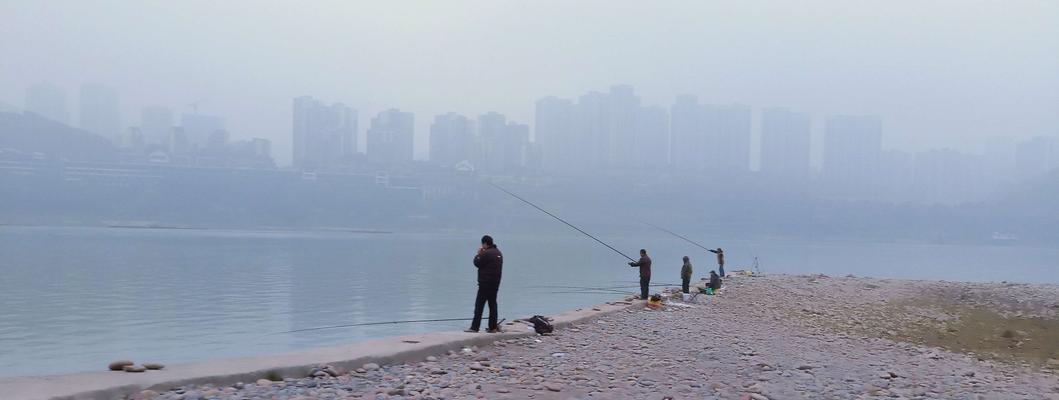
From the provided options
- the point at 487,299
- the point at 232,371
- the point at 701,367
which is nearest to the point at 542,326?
the point at 487,299

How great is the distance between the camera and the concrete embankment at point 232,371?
19.4 ft

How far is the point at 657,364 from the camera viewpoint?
367 inches

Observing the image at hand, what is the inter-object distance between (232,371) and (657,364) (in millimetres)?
4569

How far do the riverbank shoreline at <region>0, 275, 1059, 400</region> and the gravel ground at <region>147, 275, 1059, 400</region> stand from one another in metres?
0.02

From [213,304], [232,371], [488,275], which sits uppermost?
[488,275]

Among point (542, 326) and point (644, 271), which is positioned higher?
point (644, 271)

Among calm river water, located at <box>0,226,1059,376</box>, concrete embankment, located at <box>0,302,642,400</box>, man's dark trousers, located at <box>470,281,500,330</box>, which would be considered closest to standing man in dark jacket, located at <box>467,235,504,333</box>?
man's dark trousers, located at <box>470,281,500,330</box>

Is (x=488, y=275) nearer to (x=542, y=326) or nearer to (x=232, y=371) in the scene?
(x=542, y=326)

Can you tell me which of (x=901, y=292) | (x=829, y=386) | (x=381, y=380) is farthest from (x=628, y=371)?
(x=901, y=292)

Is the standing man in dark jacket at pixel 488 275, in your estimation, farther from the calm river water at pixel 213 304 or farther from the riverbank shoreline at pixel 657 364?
the calm river water at pixel 213 304

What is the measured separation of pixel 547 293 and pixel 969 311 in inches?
651

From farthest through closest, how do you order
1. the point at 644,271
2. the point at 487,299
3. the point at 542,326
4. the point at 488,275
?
1. the point at 644,271
2. the point at 542,326
3. the point at 487,299
4. the point at 488,275

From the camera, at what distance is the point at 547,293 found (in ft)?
110

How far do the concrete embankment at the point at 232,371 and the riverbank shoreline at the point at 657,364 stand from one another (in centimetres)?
1
